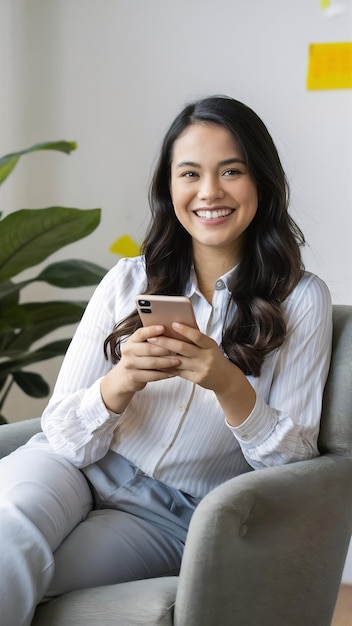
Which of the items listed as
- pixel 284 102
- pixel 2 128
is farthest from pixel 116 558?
pixel 2 128

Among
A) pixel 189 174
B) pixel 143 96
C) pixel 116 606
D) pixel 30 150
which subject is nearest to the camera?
pixel 116 606

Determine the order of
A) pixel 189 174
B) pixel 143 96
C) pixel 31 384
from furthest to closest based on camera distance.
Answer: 1. pixel 143 96
2. pixel 31 384
3. pixel 189 174

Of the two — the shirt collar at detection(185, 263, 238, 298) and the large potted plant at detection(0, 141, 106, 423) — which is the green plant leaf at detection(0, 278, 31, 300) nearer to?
the large potted plant at detection(0, 141, 106, 423)

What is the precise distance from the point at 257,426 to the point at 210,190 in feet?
1.34

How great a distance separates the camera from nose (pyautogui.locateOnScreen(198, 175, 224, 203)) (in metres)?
1.44

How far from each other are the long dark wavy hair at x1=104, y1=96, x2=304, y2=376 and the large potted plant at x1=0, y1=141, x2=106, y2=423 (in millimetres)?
451

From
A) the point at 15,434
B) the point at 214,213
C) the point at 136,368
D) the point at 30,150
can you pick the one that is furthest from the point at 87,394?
the point at 30,150

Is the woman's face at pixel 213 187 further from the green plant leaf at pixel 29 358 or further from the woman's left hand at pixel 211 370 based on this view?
the green plant leaf at pixel 29 358

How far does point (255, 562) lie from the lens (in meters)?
1.20

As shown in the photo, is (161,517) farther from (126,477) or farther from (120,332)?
(120,332)

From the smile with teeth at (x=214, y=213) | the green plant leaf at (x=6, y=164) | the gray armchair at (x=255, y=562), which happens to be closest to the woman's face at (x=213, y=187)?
the smile with teeth at (x=214, y=213)

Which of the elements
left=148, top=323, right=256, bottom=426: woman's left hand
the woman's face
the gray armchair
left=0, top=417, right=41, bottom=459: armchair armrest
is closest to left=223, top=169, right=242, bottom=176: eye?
the woman's face

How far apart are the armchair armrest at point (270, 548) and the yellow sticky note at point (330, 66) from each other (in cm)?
115

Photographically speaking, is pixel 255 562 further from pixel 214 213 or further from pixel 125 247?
pixel 125 247
